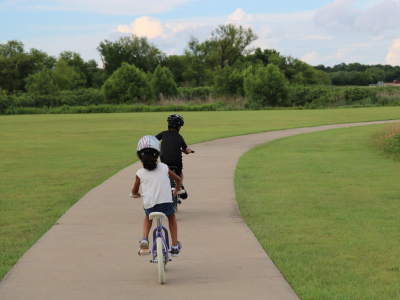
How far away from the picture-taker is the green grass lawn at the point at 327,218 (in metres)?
5.37

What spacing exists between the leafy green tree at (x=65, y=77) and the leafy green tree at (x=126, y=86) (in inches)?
1756

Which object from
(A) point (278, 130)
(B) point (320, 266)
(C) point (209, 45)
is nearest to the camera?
(B) point (320, 266)

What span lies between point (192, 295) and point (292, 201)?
5082 mm

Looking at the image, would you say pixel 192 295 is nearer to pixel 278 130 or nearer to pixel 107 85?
pixel 278 130

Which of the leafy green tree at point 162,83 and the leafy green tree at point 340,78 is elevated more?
the leafy green tree at point 340,78

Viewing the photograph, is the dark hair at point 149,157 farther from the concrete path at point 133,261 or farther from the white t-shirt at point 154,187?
the concrete path at point 133,261

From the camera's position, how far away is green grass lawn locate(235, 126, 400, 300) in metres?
5.37

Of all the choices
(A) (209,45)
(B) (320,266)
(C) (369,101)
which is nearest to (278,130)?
(B) (320,266)

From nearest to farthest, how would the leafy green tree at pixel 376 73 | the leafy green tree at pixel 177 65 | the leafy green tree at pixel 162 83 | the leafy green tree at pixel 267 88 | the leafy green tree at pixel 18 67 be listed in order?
the leafy green tree at pixel 267 88 < the leafy green tree at pixel 162 83 < the leafy green tree at pixel 18 67 < the leafy green tree at pixel 177 65 < the leafy green tree at pixel 376 73

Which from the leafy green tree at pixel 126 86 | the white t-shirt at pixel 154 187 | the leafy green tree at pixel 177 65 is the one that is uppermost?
the leafy green tree at pixel 177 65

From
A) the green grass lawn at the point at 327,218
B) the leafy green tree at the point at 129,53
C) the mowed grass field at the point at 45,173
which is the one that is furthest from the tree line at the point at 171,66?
the green grass lawn at the point at 327,218

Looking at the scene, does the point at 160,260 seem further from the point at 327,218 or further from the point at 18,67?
the point at 18,67

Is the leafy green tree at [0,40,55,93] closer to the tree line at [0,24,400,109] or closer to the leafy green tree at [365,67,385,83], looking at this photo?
the tree line at [0,24,400,109]

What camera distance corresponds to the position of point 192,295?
491 cm
